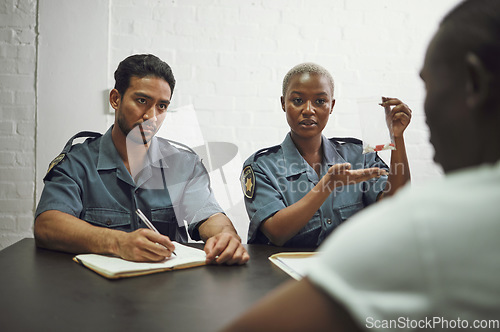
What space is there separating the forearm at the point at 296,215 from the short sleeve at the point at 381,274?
36.2 inches

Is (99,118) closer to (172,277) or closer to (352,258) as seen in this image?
(172,277)

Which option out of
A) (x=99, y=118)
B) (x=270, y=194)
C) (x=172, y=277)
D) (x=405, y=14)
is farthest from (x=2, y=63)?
(x=405, y=14)

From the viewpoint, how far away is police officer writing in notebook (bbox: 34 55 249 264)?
1.22m

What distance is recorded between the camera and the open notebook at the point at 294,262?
826 millimetres

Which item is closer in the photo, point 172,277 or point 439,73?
point 439,73

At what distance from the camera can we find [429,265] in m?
0.27

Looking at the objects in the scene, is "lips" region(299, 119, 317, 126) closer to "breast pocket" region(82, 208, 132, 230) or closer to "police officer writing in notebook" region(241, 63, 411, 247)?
"police officer writing in notebook" region(241, 63, 411, 247)

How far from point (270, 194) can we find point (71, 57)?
148 centimetres

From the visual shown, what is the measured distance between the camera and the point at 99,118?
2.15 metres

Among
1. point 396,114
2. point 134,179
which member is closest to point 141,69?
point 134,179

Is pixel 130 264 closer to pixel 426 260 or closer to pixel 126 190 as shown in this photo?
pixel 126 190

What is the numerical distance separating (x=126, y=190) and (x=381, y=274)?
1.19 meters

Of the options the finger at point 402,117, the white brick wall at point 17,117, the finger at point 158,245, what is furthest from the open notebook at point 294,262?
the white brick wall at point 17,117

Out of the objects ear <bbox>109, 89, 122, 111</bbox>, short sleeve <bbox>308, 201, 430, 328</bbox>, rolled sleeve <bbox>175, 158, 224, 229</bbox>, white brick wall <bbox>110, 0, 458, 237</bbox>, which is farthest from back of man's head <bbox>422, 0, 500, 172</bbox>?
white brick wall <bbox>110, 0, 458, 237</bbox>
